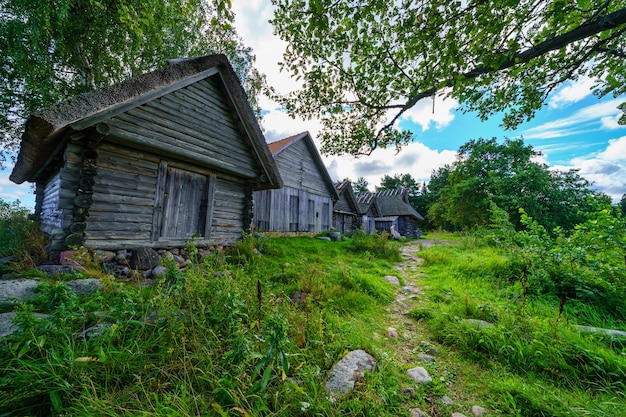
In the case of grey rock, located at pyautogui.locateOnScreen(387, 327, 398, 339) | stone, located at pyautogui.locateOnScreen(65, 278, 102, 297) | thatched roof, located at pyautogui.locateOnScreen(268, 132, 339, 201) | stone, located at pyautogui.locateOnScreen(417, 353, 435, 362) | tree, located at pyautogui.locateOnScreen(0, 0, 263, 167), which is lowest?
stone, located at pyautogui.locateOnScreen(417, 353, 435, 362)

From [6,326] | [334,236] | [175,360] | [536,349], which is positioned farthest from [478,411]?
[334,236]

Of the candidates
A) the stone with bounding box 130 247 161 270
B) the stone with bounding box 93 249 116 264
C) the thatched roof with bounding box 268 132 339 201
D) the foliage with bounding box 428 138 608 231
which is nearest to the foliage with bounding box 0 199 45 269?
the stone with bounding box 93 249 116 264

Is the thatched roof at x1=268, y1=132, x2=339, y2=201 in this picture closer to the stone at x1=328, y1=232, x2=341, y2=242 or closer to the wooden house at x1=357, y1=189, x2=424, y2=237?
the stone at x1=328, y1=232, x2=341, y2=242

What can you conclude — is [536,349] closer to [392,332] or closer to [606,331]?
[606,331]

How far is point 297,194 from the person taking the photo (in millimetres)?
11906

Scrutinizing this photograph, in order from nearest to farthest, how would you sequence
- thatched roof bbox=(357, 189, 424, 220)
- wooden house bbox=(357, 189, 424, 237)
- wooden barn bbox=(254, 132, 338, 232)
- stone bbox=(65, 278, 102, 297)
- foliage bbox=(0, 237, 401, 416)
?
foliage bbox=(0, 237, 401, 416), stone bbox=(65, 278, 102, 297), wooden barn bbox=(254, 132, 338, 232), wooden house bbox=(357, 189, 424, 237), thatched roof bbox=(357, 189, 424, 220)

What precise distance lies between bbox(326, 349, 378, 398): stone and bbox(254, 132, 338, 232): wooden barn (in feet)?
26.8

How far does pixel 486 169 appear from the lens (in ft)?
77.0

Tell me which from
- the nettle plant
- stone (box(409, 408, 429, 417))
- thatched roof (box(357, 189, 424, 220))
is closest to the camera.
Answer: stone (box(409, 408, 429, 417))

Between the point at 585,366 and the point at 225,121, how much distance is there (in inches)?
291

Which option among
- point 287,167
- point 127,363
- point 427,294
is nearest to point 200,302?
point 127,363

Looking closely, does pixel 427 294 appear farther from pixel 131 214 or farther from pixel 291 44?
pixel 131 214

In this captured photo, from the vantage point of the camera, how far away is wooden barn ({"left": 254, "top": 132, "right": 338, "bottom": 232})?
10.3 m

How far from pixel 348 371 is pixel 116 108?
5264 mm
